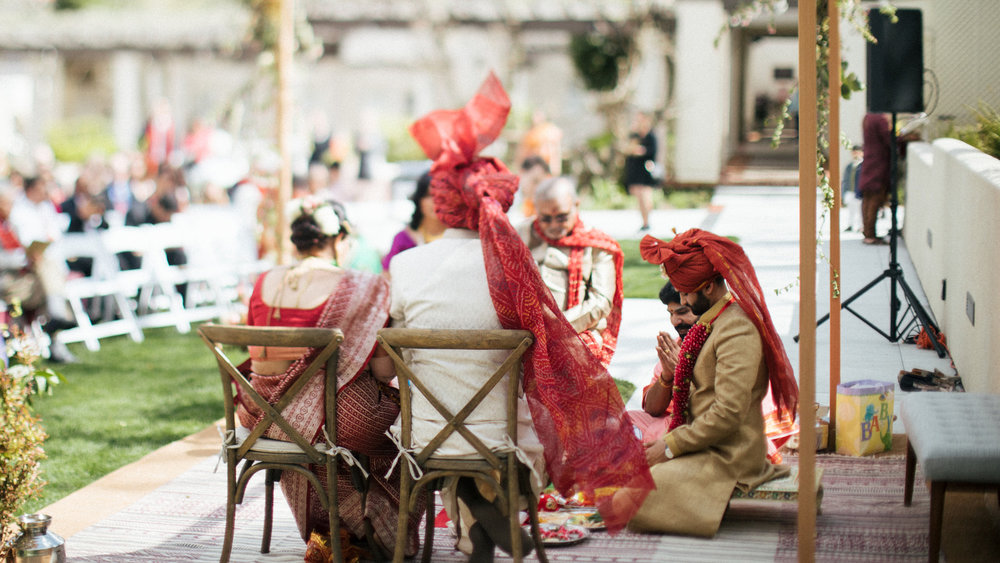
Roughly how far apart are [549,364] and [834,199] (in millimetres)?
2030

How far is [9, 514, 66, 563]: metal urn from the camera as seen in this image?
379 cm

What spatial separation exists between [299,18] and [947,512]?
7.82 meters

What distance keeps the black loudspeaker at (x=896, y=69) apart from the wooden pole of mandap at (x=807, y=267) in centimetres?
328

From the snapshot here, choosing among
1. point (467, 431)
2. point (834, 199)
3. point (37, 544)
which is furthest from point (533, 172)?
point (37, 544)

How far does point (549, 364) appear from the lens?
3.54 metres

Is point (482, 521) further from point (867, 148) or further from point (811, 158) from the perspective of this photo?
point (867, 148)

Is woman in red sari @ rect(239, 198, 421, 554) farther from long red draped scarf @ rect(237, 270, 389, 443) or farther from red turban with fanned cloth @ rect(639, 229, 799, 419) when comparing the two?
red turban with fanned cloth @ rect(639, 229, 799, 419)

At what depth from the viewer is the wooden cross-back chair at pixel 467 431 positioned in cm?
345

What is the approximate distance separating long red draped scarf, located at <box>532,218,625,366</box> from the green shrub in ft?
71.1

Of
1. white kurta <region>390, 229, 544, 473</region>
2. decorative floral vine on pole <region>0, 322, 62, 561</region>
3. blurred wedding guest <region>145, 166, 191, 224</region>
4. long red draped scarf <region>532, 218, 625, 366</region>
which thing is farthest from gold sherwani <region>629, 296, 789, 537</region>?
blurred wedding guest <region>145, 166, 191, 224</region>

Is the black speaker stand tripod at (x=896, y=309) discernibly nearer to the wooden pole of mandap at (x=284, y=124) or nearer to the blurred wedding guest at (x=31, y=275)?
the wooden pole of mandap at (x=284, y=124)

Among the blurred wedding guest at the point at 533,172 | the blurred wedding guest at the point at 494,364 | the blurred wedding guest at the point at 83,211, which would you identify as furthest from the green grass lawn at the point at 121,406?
the blurred wedding guest at the point at 533,172

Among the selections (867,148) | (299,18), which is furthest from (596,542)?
(299,18)

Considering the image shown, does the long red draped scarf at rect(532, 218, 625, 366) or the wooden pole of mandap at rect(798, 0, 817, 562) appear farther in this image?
the long red draped scarf at rect(532, 218, 625, 366)
